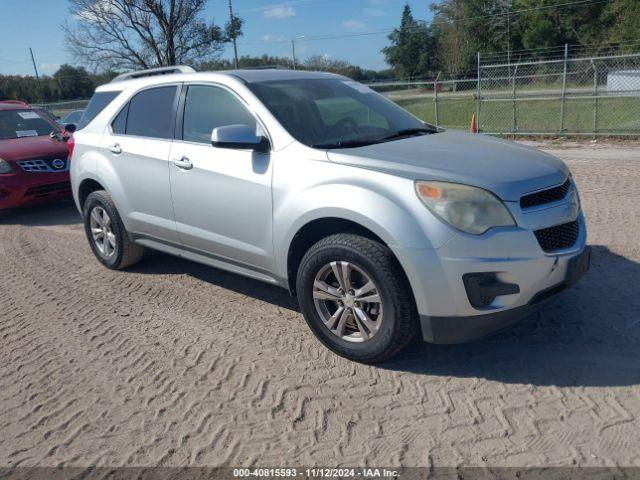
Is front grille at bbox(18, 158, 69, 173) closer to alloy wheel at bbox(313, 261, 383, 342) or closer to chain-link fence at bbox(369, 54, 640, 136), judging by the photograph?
alloy wheel at bbox(313, 261, 383, 342)

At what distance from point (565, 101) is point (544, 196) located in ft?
47.3

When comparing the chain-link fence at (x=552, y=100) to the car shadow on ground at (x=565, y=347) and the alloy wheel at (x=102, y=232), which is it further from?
the alloy wheel at (x=102, y=232)

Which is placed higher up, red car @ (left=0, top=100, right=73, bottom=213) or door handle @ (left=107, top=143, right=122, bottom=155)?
door handle @ (left=107, top=143, right=122, bottom=155)

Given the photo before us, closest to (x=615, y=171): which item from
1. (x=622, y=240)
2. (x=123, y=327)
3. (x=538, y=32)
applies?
(x=622, y=240)

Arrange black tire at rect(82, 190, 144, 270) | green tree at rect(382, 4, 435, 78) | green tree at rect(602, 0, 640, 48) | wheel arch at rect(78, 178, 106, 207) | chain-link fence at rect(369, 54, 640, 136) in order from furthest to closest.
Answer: green tree at rect(382, 4, 435, 78) → green tree at rect(602, 0, 640, 48) → chain-link fence at rect(369, 54, 640, 136) → wheel arch at rect(78, 178, 106, 207) → black tire at rect(82, 190, 144, 270)

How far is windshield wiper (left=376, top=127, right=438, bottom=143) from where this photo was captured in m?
4.16

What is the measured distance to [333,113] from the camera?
4.34m

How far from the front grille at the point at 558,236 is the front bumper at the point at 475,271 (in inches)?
2.1

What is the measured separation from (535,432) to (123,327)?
2988 mm

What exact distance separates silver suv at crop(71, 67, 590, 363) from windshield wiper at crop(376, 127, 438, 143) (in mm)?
24

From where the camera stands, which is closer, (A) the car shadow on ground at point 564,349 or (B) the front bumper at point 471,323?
(B) the front bumper at point 471,323

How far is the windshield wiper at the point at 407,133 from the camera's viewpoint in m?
4.16

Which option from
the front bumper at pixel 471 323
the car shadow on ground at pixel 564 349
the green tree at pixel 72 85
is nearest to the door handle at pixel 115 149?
the car shadow on ground at pixel 564 349

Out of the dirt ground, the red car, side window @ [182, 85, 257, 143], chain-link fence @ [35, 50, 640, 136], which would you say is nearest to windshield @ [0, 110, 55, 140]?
the red car
